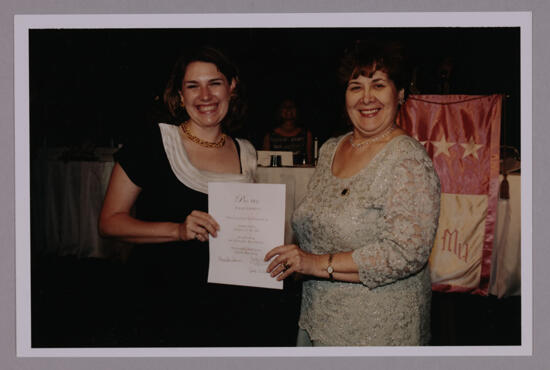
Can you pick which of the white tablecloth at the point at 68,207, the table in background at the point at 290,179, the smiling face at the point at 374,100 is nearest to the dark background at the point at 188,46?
the smiling face at the point at 374,100

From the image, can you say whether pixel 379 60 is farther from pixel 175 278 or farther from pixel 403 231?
pixel 175 278

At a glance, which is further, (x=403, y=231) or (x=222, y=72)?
(x=222, y=72)

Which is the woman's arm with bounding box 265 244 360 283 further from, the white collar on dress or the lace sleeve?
the white collar on dress

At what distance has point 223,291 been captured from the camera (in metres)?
1.93

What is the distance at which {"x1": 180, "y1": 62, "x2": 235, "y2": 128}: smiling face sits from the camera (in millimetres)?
1826

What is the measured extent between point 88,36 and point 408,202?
175 centimetres

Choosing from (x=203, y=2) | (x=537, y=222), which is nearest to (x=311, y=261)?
(x=537, y=222)

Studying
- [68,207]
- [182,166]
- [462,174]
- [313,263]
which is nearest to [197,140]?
[182,166]

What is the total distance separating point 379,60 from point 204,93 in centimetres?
78

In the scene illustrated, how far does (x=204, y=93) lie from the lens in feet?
6.03

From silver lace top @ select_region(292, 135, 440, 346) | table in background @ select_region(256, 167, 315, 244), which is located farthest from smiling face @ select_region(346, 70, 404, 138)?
table in background @ select_region(256, 167, 315, 244)

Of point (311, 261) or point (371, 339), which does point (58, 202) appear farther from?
point (371, 339)

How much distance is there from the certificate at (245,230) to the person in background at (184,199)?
71mm

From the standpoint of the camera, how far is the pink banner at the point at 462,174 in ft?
10.3
